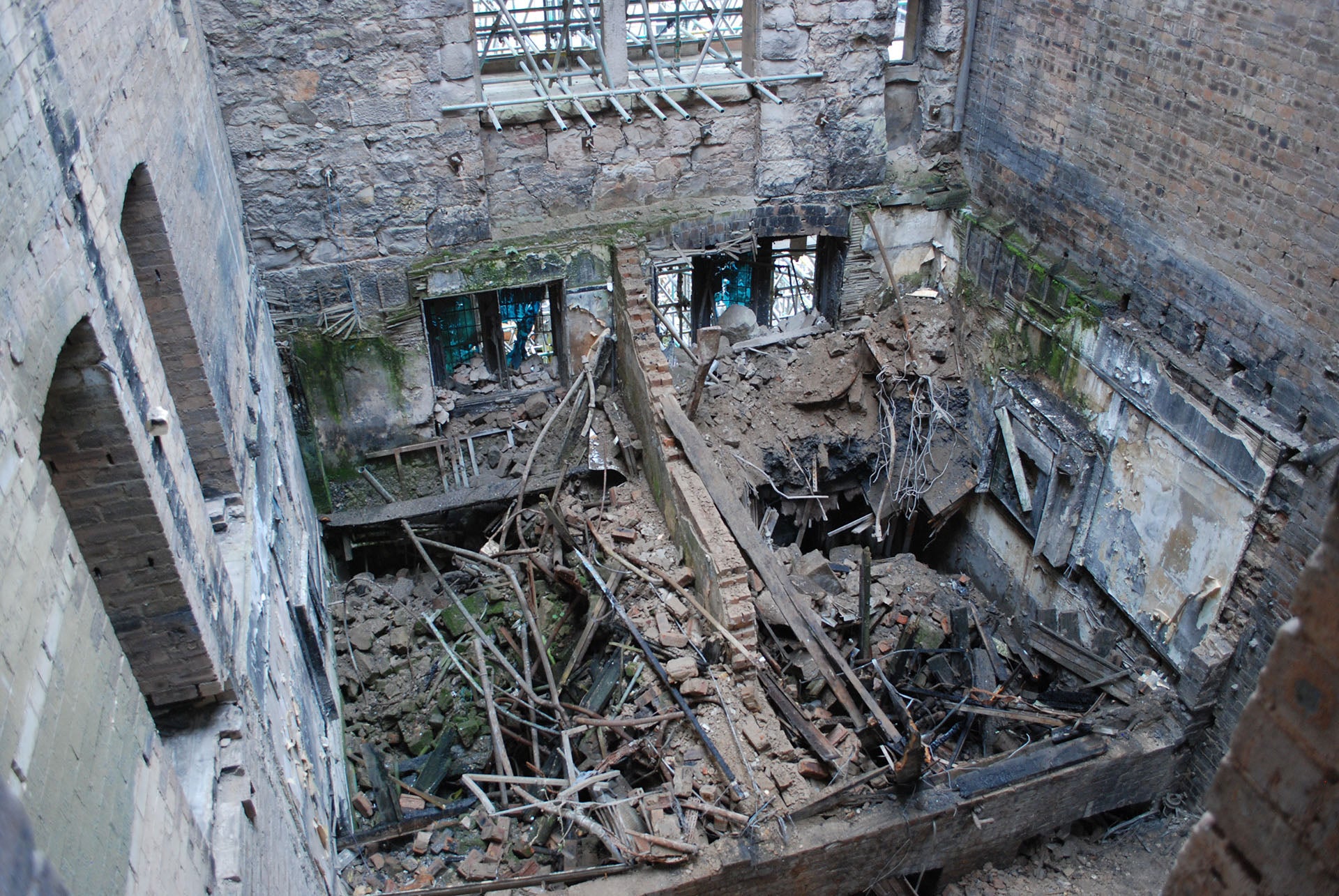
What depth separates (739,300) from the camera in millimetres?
10945

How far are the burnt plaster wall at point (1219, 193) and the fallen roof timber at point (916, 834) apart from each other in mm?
807

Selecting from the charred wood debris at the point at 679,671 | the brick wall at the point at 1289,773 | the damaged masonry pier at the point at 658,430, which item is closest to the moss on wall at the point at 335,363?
the damaged masonry pier at the point at 658,430

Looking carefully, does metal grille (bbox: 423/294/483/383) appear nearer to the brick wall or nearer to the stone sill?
the stone sill

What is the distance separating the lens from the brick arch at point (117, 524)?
341cm

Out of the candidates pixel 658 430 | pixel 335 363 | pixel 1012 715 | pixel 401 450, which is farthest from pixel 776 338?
pixel 1012 715

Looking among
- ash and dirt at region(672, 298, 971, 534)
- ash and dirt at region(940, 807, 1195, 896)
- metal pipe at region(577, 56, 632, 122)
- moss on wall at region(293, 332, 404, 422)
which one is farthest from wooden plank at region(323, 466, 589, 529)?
ash and dirt at region(940, 807, 1195, 896)

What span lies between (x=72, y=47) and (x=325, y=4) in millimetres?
4614

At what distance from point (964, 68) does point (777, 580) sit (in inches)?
224

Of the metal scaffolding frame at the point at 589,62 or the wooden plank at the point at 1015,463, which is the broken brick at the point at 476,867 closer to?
the wooden plank at the point at 1015,463

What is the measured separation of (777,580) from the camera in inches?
306

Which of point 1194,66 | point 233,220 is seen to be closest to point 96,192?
point 233,220

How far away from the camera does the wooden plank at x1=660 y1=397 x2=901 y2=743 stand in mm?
7180

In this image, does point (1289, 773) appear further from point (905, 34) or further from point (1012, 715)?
point (905, 34)

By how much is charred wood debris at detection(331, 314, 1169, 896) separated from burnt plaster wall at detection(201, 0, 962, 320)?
1740 millimetres
